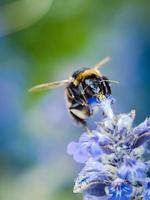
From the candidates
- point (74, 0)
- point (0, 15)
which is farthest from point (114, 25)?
point (0, 15)

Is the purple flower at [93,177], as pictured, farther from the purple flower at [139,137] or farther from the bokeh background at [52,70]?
the bokeh background at [52,70]

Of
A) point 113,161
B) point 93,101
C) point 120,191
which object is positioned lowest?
point 120,191

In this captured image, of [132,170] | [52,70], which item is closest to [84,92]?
[132,170]

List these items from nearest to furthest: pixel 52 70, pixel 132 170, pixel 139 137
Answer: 1. pixel 132 170
2. pixel 139 137
3. pixel 52 70

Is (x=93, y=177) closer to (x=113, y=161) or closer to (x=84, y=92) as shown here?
(x=113, y=161)

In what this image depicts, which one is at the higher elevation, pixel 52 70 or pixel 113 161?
pixel 52 70

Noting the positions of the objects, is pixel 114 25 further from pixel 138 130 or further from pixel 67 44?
pixel 138 130

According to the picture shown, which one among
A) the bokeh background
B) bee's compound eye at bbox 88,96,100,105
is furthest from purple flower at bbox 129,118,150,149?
the bokeh background
